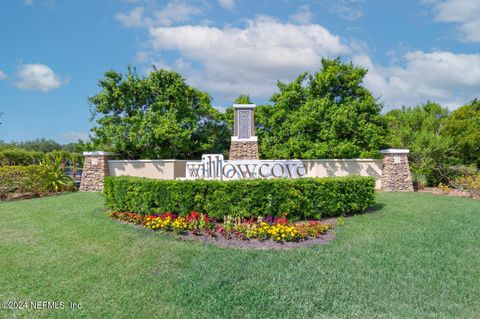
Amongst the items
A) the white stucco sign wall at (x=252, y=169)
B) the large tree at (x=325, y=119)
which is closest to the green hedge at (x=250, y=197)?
the white stucco sign wall at (x=252, y=169)

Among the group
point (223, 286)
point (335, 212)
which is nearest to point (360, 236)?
point (335, 212)

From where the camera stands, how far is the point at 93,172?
597 inches

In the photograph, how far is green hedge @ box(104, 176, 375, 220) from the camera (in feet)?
22.6

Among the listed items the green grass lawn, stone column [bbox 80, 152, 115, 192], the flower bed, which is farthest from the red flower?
stone column [bbox 80, 152, 115, 192]

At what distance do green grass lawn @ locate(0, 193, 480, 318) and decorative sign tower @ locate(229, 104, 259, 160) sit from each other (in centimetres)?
826

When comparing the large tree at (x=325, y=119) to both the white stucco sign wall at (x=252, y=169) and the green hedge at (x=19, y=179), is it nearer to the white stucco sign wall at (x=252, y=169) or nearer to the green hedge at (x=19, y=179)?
the white stucco sign wall at (x=252, y=169)

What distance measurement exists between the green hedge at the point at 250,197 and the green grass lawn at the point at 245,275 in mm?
882

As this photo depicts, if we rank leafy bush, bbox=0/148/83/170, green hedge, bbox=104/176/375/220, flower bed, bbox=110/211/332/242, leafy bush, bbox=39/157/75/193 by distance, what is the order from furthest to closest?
leafy bush, bbox=0/148/83/170
leafy bush, bbox=39/157/75/193
green hedge, bbox=104/176/375/220
flower bed, bbox=110/211/332/242

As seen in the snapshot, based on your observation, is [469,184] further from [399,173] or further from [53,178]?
[53,178]

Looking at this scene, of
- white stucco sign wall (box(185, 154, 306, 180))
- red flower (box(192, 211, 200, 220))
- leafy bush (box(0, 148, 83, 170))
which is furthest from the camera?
leafy bush (box(0, 148, 83, 170))

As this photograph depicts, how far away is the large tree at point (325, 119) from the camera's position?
14.4 m

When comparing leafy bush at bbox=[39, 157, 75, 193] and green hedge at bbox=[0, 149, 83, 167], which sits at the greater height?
green hedge at bbox=[0, 149, 83, 167]

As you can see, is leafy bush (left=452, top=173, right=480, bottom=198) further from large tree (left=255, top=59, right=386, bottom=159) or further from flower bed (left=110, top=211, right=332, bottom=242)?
flower bed (left=110, top=211, right=332, bottom=242)

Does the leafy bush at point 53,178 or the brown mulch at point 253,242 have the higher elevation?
the leafy bush at point 53,178
